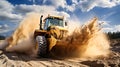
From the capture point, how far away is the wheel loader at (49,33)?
39.1ft

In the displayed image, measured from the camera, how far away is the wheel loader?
11.9m

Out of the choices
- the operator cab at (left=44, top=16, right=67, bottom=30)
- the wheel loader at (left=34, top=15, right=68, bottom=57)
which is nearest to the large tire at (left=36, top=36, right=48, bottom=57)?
the wheel loader at (left=34, top=15, right=68, bottom=57)

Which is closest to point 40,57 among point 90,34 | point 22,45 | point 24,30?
point 90,34

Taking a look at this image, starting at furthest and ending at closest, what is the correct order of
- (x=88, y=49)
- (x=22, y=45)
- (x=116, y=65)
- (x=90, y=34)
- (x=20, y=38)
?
(x=20, y=38), (x=22, y=45), (x=88, y=49), (x=90, y=34), (x=116, y=65)

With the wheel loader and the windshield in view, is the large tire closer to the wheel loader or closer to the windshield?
the wheel loader

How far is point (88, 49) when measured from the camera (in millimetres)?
13273

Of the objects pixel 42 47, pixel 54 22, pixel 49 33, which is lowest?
pixel 42 47

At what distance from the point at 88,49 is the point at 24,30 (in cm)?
684

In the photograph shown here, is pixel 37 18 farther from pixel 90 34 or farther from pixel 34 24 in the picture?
pixel 90 34

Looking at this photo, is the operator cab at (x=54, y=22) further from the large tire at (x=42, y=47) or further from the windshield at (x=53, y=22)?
the large tire at (x=42, y=47)

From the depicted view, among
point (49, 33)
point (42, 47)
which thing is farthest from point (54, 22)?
point (42, 47)

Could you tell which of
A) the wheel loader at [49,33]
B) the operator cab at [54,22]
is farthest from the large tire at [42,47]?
the operator cab at [54,22]

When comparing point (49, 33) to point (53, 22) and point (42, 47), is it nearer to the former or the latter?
point (42, 47)

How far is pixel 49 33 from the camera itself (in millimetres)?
12875
